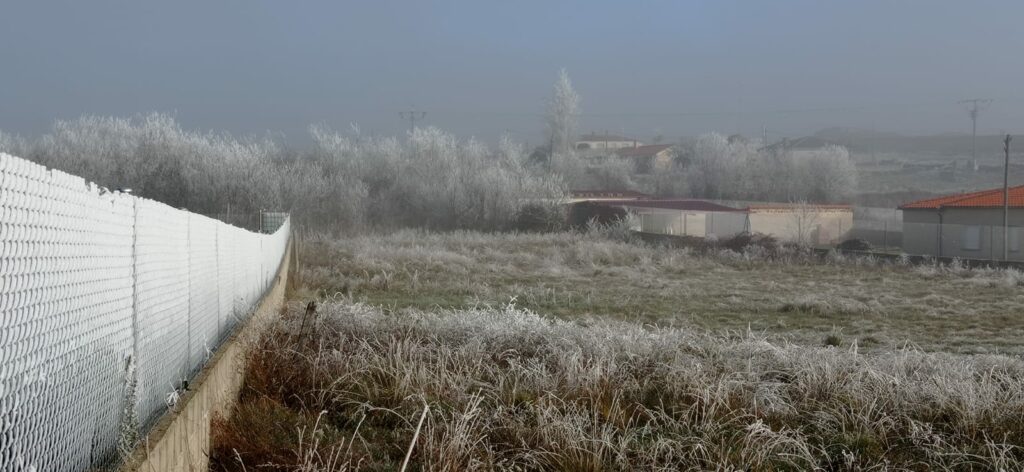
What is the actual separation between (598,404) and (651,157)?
10761 cm

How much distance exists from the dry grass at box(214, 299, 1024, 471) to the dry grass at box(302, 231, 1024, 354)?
556 centimetres

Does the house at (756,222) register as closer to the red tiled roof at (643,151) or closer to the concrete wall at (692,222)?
the concrete wall at (692,222)

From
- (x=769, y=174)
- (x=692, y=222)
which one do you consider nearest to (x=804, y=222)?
(x=692, y=222)

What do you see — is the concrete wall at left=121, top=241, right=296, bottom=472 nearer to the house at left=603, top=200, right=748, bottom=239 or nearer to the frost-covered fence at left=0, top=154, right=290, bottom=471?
the frost-covered fence at left=0, top=154, right=290, bottom=471

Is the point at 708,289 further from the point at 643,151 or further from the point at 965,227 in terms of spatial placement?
the point at 643,151

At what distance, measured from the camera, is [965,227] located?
40344 mm

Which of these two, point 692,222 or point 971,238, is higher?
point 692,222

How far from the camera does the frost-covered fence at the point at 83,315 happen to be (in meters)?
2.53

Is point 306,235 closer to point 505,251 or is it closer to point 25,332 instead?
point 505,251

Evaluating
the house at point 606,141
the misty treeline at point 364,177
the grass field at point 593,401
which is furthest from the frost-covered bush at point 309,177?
the house at point 606,141

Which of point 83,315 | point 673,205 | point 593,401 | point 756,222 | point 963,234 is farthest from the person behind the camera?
point 673,205

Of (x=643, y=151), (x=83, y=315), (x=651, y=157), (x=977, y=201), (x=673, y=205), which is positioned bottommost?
(x=83, y=315)

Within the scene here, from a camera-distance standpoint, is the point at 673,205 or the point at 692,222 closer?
the point at 692,222

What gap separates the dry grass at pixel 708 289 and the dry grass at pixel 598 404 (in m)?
5.56
